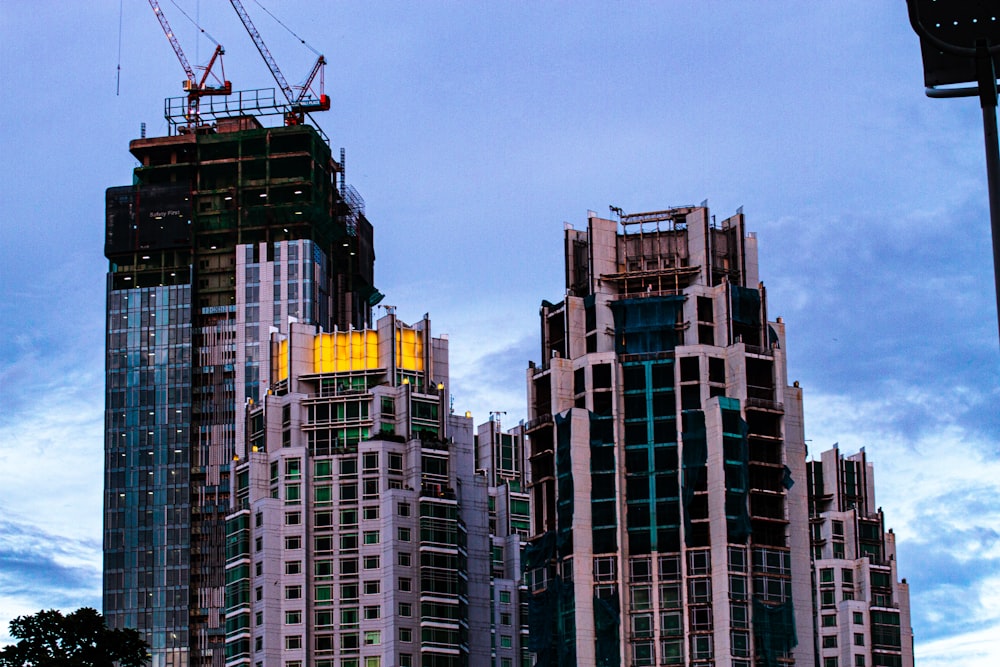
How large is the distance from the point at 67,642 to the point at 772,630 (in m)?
78.8

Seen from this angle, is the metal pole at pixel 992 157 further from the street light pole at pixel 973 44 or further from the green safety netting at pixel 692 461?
the green safety netting at pixel 692 461

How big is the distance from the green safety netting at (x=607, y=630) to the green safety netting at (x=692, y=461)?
34.7 ft

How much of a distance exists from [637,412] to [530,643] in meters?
27.2

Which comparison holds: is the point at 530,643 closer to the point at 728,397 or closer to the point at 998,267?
the point at 728,397

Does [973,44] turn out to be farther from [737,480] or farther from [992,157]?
[737,480]

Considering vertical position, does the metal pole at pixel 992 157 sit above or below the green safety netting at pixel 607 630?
below

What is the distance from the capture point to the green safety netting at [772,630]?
615 feet

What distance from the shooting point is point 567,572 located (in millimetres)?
194250

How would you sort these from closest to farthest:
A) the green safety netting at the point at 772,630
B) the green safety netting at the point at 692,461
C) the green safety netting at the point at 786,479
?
the green safety netting at the point at 772,630, the green safety netting at the point at 692,461, the green safety netting at the point at 786,479

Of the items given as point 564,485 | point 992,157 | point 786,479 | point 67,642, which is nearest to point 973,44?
point 992,157

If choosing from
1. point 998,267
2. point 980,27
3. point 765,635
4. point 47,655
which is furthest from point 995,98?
point 765,635

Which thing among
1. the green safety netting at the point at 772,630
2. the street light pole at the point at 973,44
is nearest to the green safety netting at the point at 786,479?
the green safety netting at the point at 772,630

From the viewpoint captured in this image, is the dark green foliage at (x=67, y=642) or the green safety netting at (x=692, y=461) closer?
the dark green foliage at (x=67, y=642)

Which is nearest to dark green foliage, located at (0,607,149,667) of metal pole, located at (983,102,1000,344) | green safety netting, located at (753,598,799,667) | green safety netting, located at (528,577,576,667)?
green safety netting, located at (528,577,576,667)
